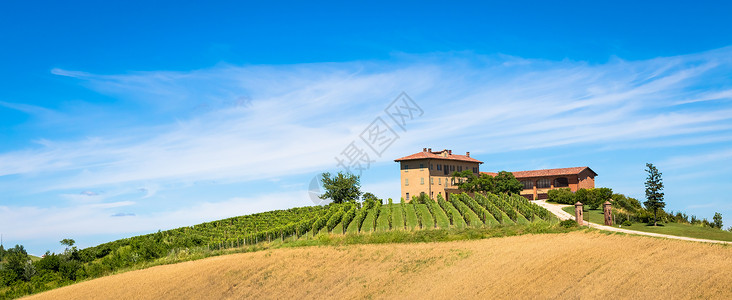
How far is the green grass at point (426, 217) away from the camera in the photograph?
48844 millimetres

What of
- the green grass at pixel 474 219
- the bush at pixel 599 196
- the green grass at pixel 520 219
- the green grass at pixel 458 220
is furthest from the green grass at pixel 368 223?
the bush at pixel 599 196

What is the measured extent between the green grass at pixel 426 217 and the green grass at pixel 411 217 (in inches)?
30.2

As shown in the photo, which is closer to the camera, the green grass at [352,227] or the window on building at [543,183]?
the green grass at [352,227]

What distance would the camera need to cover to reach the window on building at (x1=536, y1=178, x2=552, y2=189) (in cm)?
7544

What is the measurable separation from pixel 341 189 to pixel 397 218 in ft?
79.2

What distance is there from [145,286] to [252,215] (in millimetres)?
39255

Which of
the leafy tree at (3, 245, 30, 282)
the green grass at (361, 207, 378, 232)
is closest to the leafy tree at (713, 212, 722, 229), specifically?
the green grass at (361, 207, 378, 232)

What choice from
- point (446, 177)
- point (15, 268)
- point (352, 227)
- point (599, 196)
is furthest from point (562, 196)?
point (15, 268)

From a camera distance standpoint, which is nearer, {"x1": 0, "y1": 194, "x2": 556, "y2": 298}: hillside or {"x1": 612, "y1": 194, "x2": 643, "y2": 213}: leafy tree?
{"x1": 0, "y1": 194, "x2": 556, "y2": 298}: hillside

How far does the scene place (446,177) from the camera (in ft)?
250

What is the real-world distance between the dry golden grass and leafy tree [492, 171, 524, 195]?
110ft

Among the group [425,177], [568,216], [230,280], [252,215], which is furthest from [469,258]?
[252,215]

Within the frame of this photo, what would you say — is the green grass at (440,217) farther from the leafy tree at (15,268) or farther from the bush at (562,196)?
the leafy tree at (15,268)

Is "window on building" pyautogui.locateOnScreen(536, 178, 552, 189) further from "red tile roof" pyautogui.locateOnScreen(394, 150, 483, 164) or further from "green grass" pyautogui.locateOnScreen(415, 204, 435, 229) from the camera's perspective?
"green grass" pyautogui.locateOnScreen(415, 204, 435, 229)
